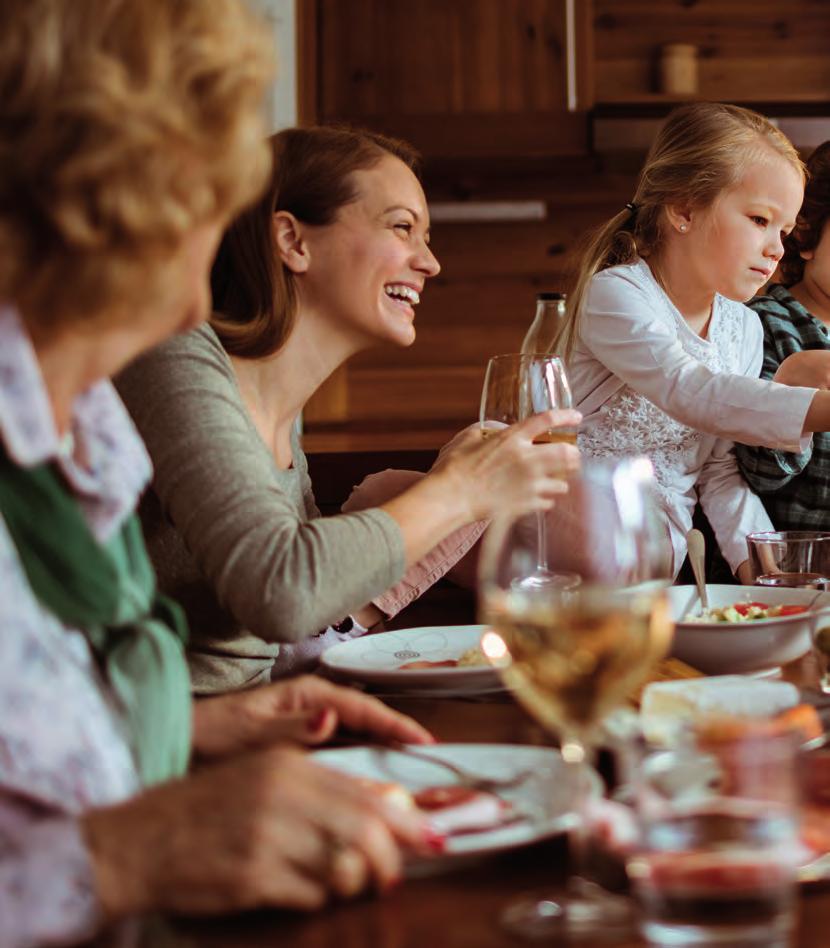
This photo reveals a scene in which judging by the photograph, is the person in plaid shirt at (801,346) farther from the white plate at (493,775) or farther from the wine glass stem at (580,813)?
the wine glass stem at (580,813)

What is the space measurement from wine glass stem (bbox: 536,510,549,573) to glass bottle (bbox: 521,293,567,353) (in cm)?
130

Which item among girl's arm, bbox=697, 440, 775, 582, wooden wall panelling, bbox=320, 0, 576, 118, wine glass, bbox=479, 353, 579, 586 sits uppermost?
wooden wall panelling, bbox=320, 0, 576, 118

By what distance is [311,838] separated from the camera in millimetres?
585

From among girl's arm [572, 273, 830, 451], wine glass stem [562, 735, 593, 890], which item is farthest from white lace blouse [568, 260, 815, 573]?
wine glass stem [562, 735, 593, 890]

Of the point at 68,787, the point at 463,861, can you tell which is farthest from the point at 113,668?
the point at 463,861

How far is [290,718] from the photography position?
861mm

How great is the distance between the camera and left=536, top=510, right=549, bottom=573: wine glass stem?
0.64 metres

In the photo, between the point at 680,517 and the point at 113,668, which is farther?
the point at 680,517

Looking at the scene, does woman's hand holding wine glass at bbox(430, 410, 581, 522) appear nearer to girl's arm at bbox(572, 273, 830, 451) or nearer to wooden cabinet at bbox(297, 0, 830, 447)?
girl's arm at bbox(572, 273, 830, 451)

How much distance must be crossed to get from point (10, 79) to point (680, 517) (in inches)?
69.8

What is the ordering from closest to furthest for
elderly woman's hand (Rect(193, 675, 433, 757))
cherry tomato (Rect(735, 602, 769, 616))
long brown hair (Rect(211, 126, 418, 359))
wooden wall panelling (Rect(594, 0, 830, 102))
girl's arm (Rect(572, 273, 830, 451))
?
elderly woman's hand (Rect(193, 675, 433, 757)) → cherry tomato (Rect(735, 602, 769, 616)) → long brown hair (Rect(211, 126, 418, 359)) → girl's arm (Rect(572, 273, 830, 451)) → wooden wall panelling (Rect(594, 0, 830, 102))

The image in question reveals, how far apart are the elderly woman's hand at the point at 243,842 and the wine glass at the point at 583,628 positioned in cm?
8

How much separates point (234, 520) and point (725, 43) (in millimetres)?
4052

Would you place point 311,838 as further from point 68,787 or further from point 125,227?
point 125,227
